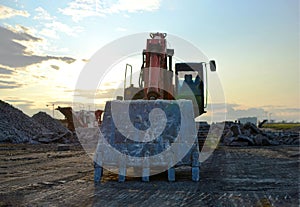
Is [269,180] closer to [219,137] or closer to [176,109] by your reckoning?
[176,109]

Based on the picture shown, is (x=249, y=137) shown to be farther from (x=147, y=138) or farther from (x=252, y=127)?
(x=147, y=138)

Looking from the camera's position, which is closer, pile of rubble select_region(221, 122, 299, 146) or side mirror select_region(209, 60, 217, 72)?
side mirror select_region(209, 60, 217, 72)

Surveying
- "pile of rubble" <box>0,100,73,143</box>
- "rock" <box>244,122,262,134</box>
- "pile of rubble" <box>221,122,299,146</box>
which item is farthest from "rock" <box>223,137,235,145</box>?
"pile of rubble" <box>0,100,73,143</box>

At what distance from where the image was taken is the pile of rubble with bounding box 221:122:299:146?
1990 centimetres

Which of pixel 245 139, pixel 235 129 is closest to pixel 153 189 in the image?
pixel 245 139

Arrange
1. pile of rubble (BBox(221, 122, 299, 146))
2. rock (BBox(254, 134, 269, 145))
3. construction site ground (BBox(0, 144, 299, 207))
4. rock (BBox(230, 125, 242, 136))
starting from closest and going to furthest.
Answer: construction site ground (BBox(0, 144, 299, 207)) → pile of rubble (BBox(221, 122, 299, 146)) → rock (BBox(254, 134, 269, 145)) → rock (BBox(230, 125, 242, 136))

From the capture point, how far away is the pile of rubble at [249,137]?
19900 millimetres

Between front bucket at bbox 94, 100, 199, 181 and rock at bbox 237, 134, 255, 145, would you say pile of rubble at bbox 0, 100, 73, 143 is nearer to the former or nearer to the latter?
rock at bbox 237, 134, 255, 145

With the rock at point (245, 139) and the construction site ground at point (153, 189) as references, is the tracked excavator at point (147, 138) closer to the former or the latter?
the construction site ground at point (153, 189)

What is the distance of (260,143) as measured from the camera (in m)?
20.0

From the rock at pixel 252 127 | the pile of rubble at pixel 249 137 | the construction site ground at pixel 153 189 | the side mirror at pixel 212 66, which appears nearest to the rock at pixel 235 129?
the pile of rubble at pixel 249 137

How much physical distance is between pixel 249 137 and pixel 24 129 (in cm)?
1526

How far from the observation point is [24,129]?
26.3m

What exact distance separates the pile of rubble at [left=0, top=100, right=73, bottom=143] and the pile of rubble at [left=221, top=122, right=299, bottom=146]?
31.0 feet
